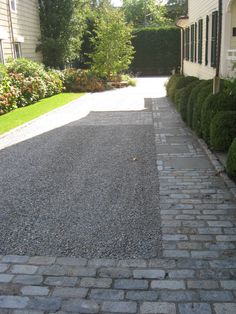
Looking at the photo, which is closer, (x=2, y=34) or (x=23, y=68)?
(x=23, y=68)

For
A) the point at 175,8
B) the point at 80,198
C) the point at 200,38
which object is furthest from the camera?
the point at 175,8

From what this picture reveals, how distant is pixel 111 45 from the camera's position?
2388 centimetres

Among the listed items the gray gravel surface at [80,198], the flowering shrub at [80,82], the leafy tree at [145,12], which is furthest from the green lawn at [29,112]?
the leafy tree at [145,12]

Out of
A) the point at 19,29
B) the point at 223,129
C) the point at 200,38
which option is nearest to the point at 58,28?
the point at 19,29

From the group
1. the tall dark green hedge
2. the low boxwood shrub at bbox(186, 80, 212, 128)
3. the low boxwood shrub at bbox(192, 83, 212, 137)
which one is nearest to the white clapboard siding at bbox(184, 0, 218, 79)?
the low boxwood shrub at bbox(186, 80, 212, 128)

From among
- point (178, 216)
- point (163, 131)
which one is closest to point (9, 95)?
point (163, 131)

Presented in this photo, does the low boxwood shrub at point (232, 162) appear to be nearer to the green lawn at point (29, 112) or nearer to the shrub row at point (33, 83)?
the green lawn at point (29, 112)

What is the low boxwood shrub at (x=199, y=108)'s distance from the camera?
8.90 metres

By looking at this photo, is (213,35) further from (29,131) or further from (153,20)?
(153,20)

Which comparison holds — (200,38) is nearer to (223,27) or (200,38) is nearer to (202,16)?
(202,16)

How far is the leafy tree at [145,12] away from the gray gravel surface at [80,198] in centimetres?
4687

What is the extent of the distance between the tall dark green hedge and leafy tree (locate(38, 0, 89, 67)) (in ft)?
38.3

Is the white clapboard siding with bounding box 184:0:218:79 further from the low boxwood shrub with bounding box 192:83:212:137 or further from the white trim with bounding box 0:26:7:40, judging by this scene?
the white trim with bounding box 0:26:7:40

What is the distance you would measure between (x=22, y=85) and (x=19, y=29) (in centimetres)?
565
